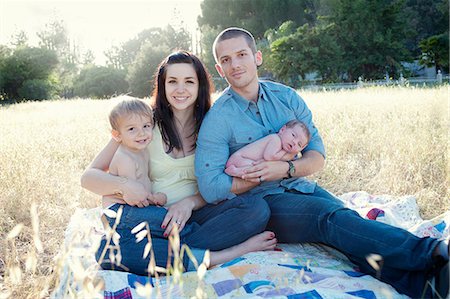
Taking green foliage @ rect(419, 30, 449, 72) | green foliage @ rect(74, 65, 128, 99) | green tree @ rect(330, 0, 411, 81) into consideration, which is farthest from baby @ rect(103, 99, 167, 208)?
green foliage @ rect(74, 65, 128, 99)

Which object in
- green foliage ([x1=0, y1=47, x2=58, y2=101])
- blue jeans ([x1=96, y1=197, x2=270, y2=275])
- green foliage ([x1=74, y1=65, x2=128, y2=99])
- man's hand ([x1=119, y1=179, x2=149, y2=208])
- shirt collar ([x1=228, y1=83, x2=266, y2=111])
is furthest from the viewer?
green foliage ([x1=74, y1=65, x2=128, y2=99])

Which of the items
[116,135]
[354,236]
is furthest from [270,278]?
[116,135]

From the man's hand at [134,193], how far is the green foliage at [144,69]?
2977cm

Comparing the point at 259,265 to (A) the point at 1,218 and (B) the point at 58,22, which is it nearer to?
(A) the point at 1,218

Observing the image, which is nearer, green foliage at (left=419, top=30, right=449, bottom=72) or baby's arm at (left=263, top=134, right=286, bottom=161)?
baby's arm at (left=263, top=134, right=286, bottom=161)

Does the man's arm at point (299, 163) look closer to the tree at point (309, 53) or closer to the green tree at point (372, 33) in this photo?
the tree at point (309, 53)

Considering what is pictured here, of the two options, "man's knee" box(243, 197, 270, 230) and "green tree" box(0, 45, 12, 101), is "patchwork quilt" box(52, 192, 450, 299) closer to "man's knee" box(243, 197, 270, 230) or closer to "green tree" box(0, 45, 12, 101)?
"man's knee" box(243, 197, 270, 230)

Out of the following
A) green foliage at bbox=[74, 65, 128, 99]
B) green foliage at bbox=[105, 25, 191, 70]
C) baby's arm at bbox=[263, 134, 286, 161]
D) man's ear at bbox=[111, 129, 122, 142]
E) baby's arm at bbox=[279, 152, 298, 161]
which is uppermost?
green foliage at bbox=[105, 25, 191, 70]

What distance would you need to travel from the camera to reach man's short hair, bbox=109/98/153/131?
10.2 feet

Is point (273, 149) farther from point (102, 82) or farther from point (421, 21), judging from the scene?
point (102, 82)

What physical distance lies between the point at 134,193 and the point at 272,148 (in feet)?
3.23

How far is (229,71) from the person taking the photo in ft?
11.0

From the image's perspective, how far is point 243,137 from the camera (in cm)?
328

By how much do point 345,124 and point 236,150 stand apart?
4097 mm
